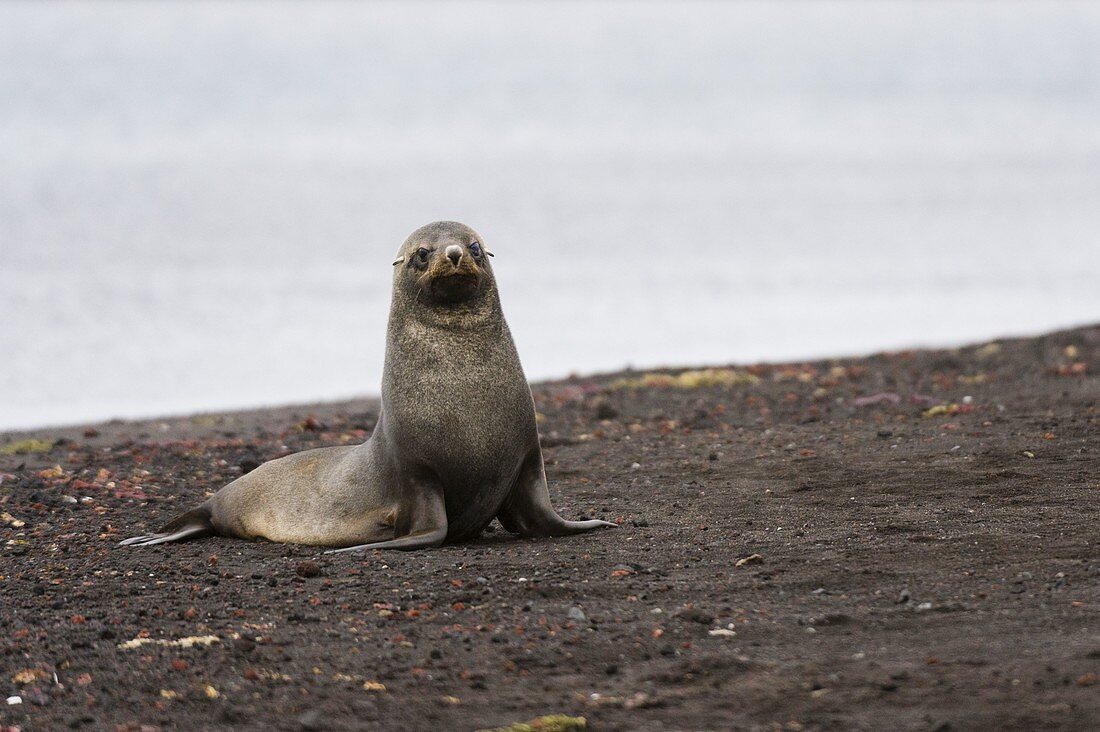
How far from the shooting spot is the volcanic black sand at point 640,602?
5.03 metres

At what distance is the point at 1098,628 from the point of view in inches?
214

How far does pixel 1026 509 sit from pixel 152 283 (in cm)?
2697

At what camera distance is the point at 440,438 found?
7.63 meters

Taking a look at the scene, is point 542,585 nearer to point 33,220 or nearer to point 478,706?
point 478,706

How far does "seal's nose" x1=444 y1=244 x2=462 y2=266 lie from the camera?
7582 mm

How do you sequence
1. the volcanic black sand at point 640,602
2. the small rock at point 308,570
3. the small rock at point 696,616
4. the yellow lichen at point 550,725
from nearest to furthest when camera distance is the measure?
the yellow lichen at point 550,725
the volcanic black sand at point 640,602
the small rock at point 696,616
the small rock at point 308,570

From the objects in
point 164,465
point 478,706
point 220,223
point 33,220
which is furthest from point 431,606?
point 220,223

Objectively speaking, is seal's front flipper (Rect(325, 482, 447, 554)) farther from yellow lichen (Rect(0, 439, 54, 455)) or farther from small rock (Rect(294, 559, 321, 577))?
yellow lichen (Rect(0, 439, 54, 455))

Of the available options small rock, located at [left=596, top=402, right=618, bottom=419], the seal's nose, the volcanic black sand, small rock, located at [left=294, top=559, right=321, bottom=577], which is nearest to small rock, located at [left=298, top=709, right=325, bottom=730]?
the volcanic black sand

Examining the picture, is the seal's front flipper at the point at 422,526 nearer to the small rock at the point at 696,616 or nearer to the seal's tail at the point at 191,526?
the seal's tail at the point at 191,526

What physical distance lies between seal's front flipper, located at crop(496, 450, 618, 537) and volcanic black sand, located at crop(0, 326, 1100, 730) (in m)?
0.13

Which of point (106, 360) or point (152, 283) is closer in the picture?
point (106, 360)

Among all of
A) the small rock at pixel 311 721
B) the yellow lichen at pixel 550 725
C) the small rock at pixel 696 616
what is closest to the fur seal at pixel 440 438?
the small rock at pixel 696 616

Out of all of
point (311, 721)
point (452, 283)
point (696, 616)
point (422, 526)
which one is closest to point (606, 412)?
point (452, 283)
